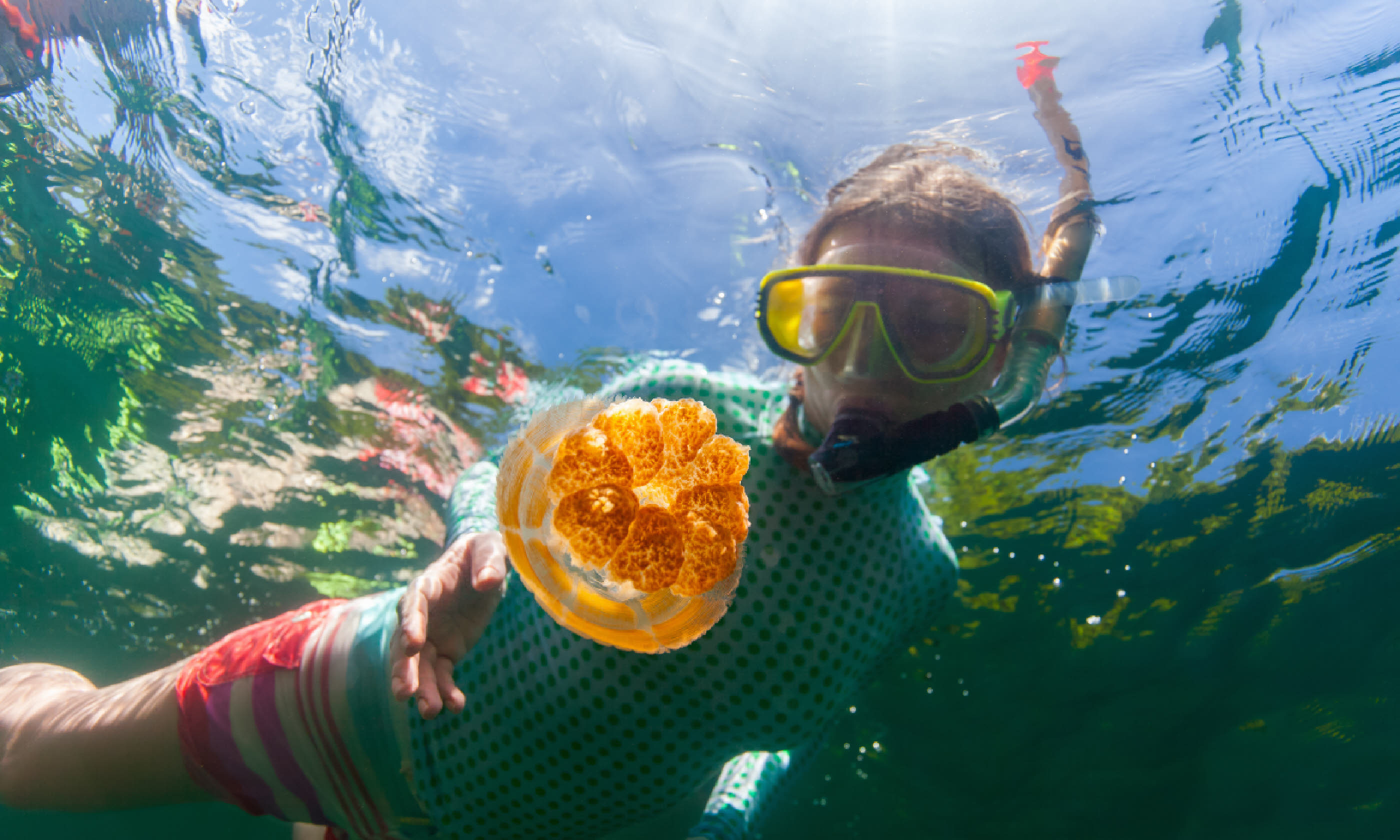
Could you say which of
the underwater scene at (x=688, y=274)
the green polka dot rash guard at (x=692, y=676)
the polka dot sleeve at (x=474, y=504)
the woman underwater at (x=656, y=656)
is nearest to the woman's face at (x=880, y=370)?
the woman underwater at (x=656, y=656)

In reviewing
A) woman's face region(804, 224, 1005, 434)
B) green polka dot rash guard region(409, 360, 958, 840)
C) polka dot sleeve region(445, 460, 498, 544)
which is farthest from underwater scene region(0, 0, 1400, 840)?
polka dot sleeve region(445, 460, 498, 544)

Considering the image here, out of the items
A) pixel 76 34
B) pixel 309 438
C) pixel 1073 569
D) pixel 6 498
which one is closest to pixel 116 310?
pixel 309 438

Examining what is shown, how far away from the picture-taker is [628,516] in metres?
1.39

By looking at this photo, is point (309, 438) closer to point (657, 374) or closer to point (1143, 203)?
point (657, 374)

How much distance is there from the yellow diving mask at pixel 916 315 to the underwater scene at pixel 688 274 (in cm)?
124

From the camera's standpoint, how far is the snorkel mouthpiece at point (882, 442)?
2.18 meters

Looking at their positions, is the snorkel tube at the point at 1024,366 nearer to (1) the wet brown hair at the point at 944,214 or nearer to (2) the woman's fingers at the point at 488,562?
(1) the wet brown hair at the point at 944,214

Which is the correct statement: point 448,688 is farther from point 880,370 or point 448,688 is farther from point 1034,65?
point 1034,65

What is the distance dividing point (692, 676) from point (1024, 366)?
2081 millimetres

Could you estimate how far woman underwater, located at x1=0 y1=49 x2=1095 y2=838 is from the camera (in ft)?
7.80

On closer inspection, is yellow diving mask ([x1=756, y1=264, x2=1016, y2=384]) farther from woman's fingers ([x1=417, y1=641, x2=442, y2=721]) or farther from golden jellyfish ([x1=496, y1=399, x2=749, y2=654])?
woman's fingers ([x1=417, y1=641, x2=442, y2=721])

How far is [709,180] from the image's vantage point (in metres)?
4.82

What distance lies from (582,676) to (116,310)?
8754 mm

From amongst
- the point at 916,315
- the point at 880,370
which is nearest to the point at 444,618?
the point at 880,370
